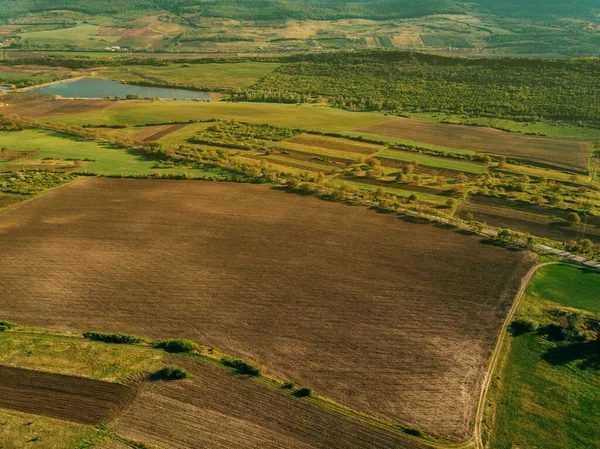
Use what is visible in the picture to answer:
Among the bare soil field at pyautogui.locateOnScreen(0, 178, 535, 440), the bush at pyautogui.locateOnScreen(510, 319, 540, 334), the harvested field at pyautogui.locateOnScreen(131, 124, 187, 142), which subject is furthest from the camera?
the harvested field at pyautogui.locateOnScreen(131, 124, 187, 142)

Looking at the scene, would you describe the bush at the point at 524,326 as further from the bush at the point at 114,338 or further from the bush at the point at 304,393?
the bush at the point at 114,338

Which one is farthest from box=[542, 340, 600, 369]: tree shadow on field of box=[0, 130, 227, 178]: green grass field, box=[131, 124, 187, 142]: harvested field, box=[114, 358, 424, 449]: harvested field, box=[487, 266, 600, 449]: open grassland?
box=[131, 124, 187, 142]: harvested field

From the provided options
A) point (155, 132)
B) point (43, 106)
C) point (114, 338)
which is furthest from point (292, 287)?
point (43, 106)

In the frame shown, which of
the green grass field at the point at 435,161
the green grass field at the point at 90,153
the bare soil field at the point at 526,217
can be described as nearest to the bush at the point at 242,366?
the bare soil field at the point at 526,217

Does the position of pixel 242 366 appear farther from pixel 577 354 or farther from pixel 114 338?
pixel 577 354

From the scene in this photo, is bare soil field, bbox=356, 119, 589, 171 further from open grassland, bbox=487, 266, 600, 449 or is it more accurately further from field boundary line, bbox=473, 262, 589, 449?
open grassland, bbox=487, 266, 600, 449
